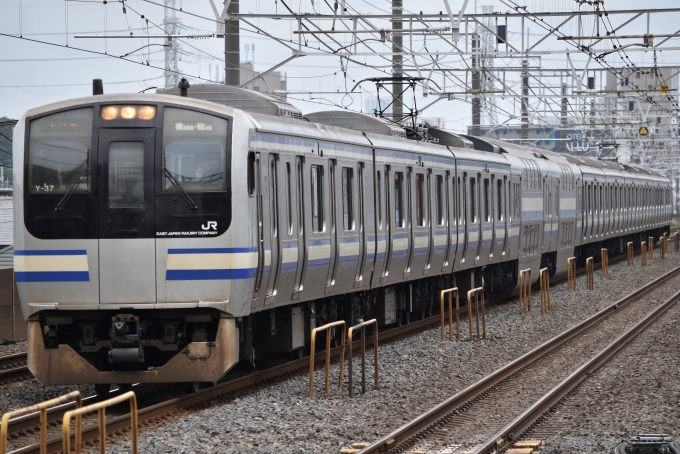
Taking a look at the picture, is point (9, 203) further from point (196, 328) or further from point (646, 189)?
point (646, 189)

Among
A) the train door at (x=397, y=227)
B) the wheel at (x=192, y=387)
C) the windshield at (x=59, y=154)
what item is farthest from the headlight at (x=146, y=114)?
the train door at (x=397, y=227)

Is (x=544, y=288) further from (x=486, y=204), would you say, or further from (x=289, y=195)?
(x=289, y=195)

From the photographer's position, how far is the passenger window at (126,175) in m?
10.8

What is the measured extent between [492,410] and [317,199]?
3469 mm

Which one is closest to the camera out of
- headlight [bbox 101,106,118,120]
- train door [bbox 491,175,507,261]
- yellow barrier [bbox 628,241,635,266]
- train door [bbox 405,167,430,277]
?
headlight [bbox 101,106,118,120]

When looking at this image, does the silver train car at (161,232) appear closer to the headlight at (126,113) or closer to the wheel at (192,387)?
the headlight at (126,113)

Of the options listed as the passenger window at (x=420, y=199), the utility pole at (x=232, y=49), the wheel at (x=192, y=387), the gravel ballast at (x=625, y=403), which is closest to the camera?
the gravel ballast at (x=625, y=403)

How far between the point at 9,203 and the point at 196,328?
10.7m

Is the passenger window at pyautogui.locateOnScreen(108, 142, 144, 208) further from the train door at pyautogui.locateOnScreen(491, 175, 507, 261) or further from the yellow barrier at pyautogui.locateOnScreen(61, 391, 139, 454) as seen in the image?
the train door at pyautogui.locateOnScreen(491, 175, 507, 261)

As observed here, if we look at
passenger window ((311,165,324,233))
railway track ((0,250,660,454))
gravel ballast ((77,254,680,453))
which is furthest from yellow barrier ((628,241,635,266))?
passenger window ((311,165,324,233))

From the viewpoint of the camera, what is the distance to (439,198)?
1902 cm

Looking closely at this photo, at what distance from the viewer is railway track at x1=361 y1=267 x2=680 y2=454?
9.56 meters

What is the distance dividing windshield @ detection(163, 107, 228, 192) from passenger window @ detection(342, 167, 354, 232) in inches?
144

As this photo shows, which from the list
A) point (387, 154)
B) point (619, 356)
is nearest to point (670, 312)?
point (619, 356)
